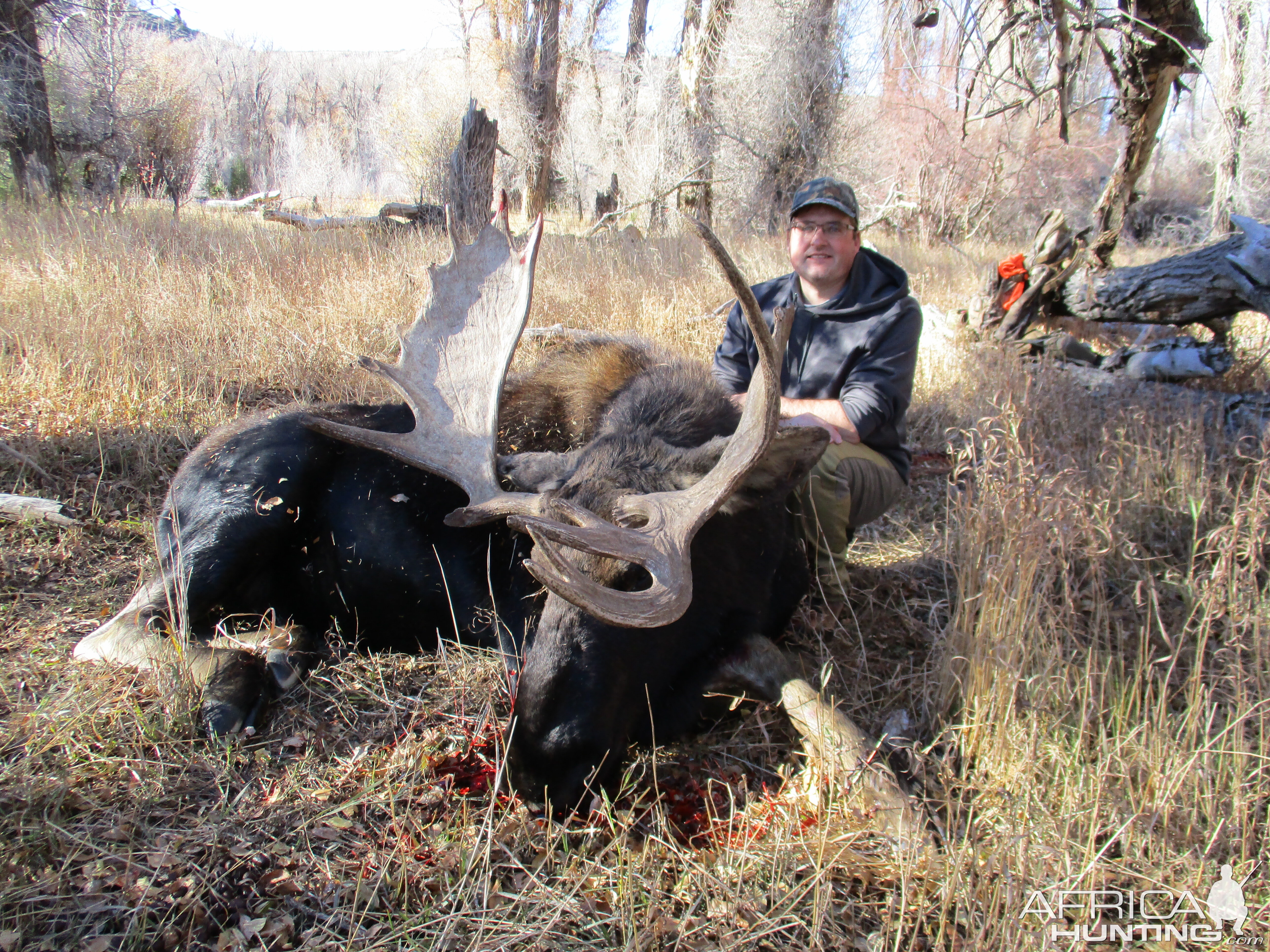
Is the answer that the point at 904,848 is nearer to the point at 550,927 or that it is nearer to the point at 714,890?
the point at 714,890

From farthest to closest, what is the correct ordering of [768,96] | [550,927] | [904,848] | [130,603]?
[768,96]
[130,603]
[904,848]
[550,927]

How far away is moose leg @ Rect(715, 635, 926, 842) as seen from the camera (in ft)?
6.98

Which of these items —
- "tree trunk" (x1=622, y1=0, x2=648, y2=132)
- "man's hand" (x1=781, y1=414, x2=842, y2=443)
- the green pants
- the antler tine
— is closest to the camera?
"man's hand" (x1=781, y1=414, x2=842, y2=443)

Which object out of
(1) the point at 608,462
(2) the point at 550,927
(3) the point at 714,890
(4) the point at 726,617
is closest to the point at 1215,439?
(4) the point at 726,617

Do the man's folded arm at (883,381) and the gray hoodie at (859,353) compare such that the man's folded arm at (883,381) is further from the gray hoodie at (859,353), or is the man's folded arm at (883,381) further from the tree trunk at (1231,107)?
the tree trunk at (1231,107)

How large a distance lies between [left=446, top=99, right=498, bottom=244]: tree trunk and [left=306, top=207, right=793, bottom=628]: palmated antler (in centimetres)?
861

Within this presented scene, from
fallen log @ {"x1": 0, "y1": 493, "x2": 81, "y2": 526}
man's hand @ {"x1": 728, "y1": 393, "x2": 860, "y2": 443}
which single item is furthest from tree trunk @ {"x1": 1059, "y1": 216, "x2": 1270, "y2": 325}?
fallen log @ {"x1": 0, "y1": 493, "x2": 81, "y2": 526}

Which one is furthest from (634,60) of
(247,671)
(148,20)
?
(247,671)

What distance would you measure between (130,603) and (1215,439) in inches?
245

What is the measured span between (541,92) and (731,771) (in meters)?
20.7

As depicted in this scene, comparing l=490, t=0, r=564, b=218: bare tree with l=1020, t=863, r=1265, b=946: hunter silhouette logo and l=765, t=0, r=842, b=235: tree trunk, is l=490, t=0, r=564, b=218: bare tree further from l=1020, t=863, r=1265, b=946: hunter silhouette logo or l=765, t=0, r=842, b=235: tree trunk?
l=1020, t=863, r=1265, b=946: hunter silhouette logo

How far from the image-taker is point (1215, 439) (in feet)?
16.0

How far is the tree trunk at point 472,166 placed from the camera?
11.5 m

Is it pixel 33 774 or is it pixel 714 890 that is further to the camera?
pixel 33 774
